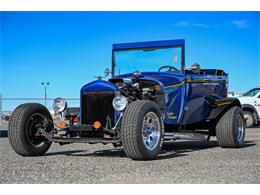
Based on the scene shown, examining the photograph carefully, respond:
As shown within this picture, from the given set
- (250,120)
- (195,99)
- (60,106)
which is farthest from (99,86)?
(250,120)

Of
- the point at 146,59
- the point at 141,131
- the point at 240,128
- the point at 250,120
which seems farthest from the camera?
the point at 250,120

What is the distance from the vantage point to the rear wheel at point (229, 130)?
32.8ft

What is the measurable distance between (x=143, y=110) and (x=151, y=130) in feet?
1.71

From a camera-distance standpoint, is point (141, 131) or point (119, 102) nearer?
point (141, 131)

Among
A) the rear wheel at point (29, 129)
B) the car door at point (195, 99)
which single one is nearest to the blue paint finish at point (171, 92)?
the car door at point (195, 99)

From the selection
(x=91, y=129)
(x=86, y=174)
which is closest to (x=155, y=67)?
(x=91, y=129)

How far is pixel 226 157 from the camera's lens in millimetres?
8141

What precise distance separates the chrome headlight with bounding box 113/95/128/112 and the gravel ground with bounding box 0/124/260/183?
0.82 meters

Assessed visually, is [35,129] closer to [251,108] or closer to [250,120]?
[250,120]

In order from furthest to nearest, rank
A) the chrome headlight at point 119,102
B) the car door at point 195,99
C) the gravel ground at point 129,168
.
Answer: the car door at point 195,99, the chrome headlight at point 119,102, the gravel ground at point 129,168

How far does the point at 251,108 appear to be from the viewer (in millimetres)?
19188

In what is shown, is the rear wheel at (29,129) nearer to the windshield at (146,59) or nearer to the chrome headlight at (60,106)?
the chrome headlight at (60,106)

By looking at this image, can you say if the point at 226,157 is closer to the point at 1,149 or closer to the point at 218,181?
the point at 218,181

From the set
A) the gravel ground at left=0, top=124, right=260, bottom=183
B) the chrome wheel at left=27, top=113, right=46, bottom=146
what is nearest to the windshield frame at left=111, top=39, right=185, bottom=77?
the gravel ground at left=0, top=124, right=260, bottom=183
